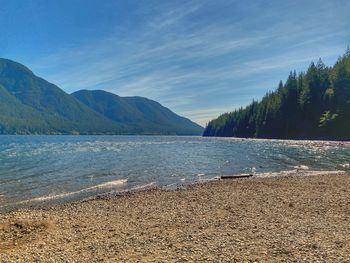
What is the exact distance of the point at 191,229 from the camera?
17719 mm

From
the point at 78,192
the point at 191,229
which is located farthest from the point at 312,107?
the point at 191,229

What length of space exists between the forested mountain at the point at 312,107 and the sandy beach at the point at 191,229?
105 metres

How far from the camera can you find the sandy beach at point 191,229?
45.1 feet

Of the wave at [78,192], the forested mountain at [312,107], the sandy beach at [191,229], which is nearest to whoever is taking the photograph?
the sandy beach at [191,229]

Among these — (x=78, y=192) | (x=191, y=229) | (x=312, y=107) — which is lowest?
(x=78, y=192)

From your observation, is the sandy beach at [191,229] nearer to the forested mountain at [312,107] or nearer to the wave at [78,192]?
the wave at [78,192]

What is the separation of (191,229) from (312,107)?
135869 mm

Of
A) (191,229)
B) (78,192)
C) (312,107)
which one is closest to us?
(191,229)

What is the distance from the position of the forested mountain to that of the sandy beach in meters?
105

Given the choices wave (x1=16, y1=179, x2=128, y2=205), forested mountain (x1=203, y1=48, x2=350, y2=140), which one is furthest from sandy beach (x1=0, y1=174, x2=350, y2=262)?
forested mountain (x1=203, y1=48, x2=350, y2=140)

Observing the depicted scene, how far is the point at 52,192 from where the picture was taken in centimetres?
3353

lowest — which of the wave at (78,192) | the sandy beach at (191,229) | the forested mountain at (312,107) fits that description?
the wave at (78,192)

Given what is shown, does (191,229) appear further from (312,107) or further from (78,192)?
(312,107)

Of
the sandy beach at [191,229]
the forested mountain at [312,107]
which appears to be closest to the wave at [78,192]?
the sandy beach at [191,229]
